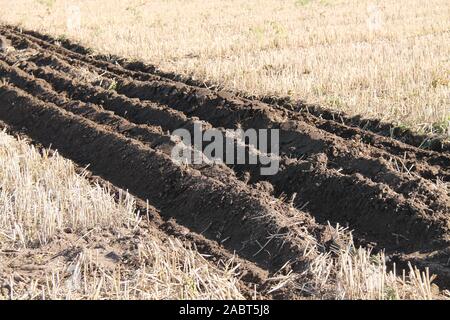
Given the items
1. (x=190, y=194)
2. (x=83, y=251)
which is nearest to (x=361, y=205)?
(x=190, y=194)

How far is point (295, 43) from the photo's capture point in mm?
15516

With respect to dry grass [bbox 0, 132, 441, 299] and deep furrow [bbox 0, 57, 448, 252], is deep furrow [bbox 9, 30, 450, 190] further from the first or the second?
dry grass [bbox 0, 132, 441, 299]

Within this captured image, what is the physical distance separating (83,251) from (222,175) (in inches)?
97.1

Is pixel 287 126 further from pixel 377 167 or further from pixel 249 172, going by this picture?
pixel 377 167

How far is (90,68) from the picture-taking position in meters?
13.2

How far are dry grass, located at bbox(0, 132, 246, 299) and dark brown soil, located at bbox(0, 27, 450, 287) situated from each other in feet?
1.79

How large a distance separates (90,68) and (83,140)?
12.6ft

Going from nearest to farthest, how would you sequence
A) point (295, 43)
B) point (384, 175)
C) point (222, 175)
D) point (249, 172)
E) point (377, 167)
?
1. point (384, 175)
2. point (377, 167)
3. point (222, 175)
4. point (249, 172)
5. point (295, 43)

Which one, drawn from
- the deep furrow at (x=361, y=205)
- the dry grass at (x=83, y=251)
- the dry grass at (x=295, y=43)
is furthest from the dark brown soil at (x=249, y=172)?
the dry grass at (x=295, y=43)

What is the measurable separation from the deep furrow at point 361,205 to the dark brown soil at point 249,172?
1 centimetres

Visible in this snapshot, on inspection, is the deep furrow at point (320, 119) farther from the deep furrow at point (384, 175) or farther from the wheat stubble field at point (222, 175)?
the deep furrow at point (384, 175)

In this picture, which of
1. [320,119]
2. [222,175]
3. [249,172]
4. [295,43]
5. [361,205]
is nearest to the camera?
[361,205]

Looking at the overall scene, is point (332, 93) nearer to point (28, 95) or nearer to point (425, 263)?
point (28, 95)
